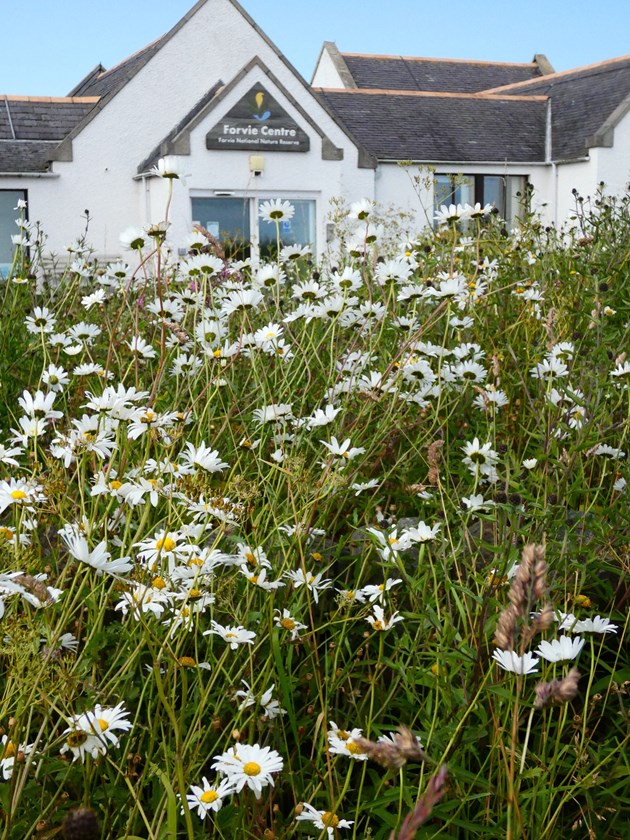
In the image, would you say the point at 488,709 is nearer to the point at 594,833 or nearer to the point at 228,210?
the point at 594,833

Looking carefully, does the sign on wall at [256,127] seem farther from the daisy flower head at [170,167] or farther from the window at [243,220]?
the daisy flower head at [170,167]

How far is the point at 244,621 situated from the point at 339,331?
2.37 metres

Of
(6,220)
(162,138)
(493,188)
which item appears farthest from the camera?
(493,188)

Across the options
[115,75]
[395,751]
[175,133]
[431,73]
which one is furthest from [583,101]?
[395,751]

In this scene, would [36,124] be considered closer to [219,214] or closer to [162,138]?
[162,138]

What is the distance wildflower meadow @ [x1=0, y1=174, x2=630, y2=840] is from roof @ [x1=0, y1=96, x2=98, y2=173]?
17.6m

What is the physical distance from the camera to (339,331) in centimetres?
429

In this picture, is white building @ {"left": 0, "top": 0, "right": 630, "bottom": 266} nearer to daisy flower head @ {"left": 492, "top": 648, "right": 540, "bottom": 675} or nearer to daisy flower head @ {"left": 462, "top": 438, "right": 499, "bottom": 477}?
daisy flower head @ {"left": 462, "top": 438, "right": 499, "bottom": 477}

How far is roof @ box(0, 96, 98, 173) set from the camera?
19.9 metres

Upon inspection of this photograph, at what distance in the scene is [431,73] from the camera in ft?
112

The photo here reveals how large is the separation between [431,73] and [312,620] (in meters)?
34.4

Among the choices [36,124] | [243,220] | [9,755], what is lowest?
[9,755]

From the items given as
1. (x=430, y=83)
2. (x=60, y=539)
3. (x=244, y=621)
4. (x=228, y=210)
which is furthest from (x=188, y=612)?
(x=430, y=83)

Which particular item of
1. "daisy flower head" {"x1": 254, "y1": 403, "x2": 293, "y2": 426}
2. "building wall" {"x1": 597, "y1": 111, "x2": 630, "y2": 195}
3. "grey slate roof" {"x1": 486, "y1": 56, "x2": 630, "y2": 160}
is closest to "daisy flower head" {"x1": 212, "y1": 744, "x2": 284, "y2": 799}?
"daisy flower head" {"x1": 254, "y1": 403, "x2": 293, "y2": 426}
